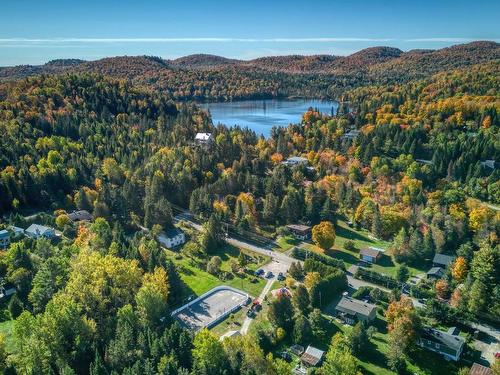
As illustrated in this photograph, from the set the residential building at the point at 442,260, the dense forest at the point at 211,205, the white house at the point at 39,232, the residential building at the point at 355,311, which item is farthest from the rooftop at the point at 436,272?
the white house at the point at 39,232

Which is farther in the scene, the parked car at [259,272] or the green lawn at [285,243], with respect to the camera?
the green lawn at [285,243]

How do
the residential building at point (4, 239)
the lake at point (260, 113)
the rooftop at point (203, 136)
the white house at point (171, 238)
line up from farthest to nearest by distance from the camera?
the lake at point (260, 113)
the rooftop at point (203, 136)
the white house at point (171, 238)
the residential building at point (4, 239)

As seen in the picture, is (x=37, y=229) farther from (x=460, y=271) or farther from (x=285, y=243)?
(x=460, y=271)

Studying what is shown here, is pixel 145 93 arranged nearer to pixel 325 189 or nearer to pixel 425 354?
pixel 325 189

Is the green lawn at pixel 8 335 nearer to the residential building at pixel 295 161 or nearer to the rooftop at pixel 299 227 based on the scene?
the rooftop at pixel 299 227

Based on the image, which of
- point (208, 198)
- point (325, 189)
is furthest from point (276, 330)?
point (325, 189)

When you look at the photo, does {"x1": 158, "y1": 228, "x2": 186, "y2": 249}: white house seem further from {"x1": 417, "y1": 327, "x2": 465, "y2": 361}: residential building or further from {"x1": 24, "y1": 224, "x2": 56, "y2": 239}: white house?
{"x1": 417, "y1": 327, "x2": 465, "y2": 361}: residential building
